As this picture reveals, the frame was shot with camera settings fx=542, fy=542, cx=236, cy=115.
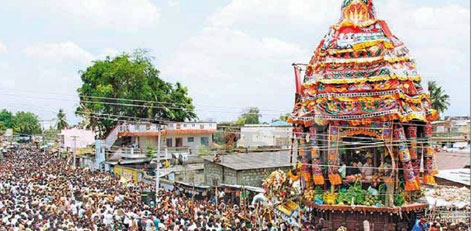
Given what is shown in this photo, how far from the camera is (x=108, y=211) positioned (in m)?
22.4

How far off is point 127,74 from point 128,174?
11.9m

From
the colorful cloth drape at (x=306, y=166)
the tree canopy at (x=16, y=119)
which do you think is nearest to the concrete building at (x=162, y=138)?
the colorful cloth drape at (x=306, y=166)

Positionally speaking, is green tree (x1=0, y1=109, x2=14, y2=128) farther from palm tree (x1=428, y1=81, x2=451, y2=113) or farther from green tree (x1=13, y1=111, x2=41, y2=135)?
palm tree (x1=428, y1=81, x2=451, y2=113)

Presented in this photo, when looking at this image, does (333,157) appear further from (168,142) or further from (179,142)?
(179,142)

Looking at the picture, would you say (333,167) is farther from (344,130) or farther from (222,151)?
(222,151)

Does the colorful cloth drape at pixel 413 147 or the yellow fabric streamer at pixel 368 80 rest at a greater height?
the yellow fabric streamer at pixel 368 80

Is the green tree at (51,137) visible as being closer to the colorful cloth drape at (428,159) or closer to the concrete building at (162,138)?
the concrete building at (162,138)

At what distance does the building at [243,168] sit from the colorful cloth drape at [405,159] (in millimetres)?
12216

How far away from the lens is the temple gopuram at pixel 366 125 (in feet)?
60.3

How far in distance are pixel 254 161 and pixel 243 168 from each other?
2612 mm

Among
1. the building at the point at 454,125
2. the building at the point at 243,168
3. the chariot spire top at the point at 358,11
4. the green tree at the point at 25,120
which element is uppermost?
the chariot spire top at the point at 358,11

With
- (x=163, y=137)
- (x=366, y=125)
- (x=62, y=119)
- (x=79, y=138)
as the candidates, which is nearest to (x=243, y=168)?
(x=366, y=125)

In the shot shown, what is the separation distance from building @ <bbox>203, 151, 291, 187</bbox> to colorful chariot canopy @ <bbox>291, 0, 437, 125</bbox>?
10214mm

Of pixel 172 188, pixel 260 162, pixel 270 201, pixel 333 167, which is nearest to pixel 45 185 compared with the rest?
pixel 172 188
